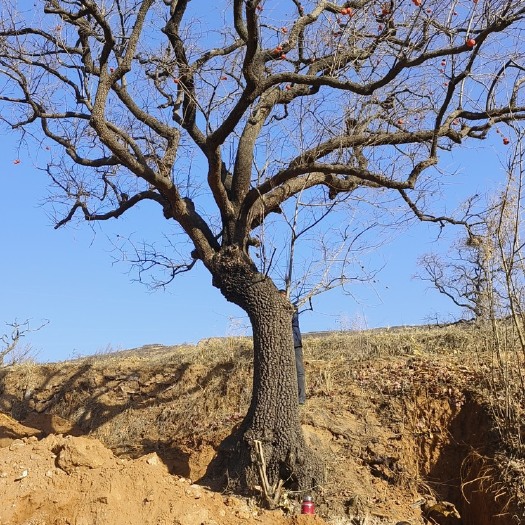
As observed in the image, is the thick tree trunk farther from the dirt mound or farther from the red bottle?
the dirt mound

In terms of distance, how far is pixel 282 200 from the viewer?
24.5 ft

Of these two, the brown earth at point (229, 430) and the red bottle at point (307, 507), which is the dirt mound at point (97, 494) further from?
the red bottle at point (307, 507)

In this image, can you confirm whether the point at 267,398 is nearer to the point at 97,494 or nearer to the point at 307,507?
the point at 307,507

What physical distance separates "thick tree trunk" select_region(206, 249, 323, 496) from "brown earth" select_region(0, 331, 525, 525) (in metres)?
0.23

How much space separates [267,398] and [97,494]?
1.83 meters

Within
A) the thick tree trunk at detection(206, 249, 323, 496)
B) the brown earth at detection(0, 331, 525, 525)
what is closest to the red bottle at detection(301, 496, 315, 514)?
the brown earth at detection(0, 331, 525, 525)

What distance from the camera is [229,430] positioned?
7.94 meters

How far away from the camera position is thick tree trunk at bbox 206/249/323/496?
21.3 ft

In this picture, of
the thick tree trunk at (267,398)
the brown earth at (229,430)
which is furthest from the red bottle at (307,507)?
the thick tree trunk at (267,398)

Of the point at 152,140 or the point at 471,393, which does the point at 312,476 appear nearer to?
the point at 471,393

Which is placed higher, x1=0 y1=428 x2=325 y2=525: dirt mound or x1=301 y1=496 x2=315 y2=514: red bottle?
x1=0 y1=428 x2=325 y2=525: dirt mound

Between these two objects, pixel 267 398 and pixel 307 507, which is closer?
pixel 307 507

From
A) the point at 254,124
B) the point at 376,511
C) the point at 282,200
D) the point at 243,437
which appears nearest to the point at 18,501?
the point at 243,437

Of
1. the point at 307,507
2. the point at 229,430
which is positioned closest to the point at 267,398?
the point at 307,507
